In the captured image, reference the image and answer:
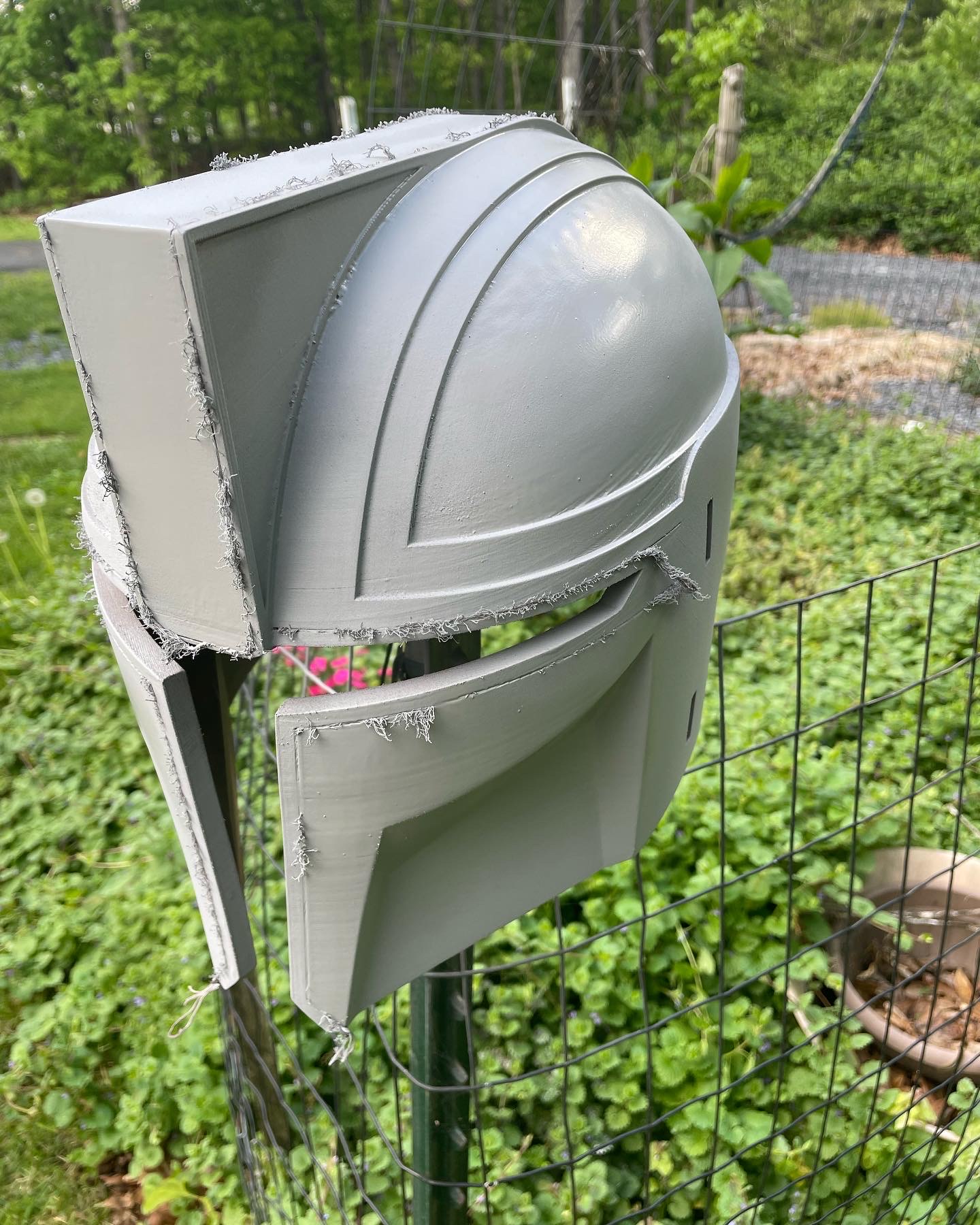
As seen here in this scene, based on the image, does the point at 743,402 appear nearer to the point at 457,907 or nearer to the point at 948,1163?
the point at 948,1163

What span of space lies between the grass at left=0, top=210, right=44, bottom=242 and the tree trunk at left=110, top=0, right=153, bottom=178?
70.2 inches

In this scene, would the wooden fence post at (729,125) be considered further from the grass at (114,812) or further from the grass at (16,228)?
the grass at (16,228)

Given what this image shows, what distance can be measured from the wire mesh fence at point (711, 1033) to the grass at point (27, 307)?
24.9ft

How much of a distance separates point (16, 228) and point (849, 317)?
11.8 m

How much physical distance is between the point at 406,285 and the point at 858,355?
613 cm

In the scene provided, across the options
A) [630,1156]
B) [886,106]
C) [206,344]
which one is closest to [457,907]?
[206,344]

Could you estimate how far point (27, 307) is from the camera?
30.0ft

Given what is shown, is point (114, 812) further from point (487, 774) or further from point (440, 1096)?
point (487, 774)

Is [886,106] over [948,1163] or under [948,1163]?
over

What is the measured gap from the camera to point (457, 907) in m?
0.91

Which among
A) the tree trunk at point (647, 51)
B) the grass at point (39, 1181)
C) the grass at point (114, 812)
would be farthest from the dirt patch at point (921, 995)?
the tree trunk at point (647, 51)

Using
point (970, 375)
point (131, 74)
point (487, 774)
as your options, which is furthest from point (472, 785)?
point (131, 74)

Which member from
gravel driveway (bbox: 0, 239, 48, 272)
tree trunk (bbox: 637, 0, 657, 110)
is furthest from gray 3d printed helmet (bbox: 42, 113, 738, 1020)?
gravel driveway (bbox: 0, 239, 48, 272)

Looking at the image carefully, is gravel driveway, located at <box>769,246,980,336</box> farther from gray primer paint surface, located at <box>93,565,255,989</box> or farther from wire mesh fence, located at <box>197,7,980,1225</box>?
gray primer paint surface, located at <box>93,565,255,989</box>
